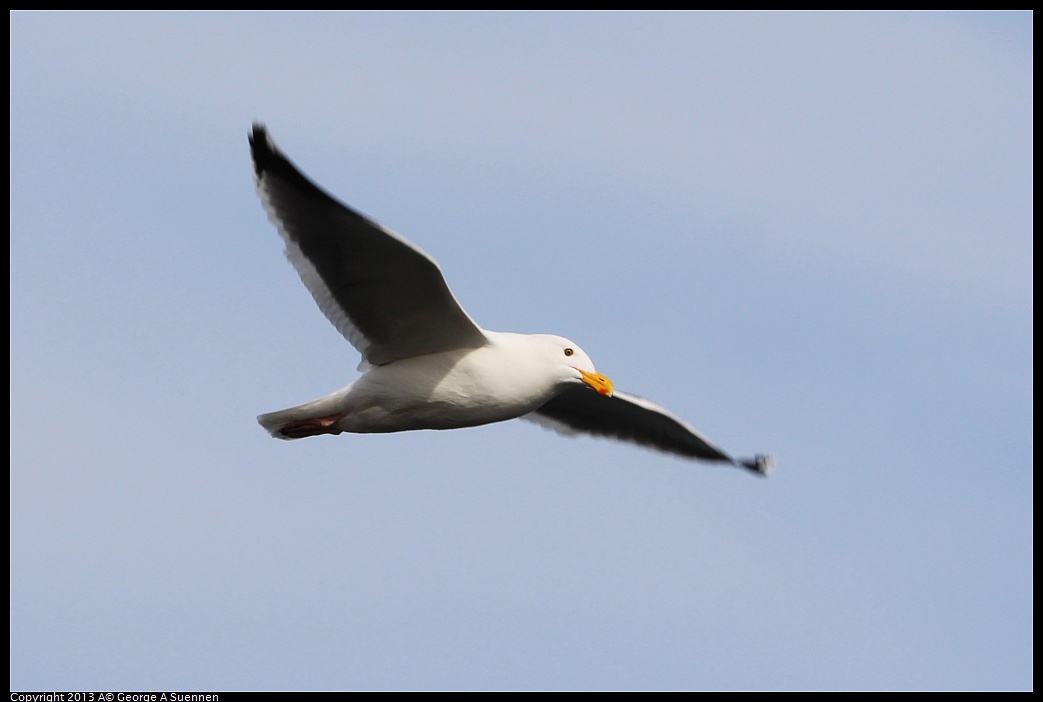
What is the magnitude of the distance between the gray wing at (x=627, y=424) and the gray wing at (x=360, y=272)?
2884 mm

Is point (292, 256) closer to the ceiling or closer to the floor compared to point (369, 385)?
closer to the ceiling

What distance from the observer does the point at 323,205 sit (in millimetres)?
12266

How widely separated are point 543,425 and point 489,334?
299 centimetres

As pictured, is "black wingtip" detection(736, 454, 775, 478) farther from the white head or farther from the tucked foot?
the tucked foot

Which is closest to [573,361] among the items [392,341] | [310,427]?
[392,341]

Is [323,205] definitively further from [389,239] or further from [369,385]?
[369,385]

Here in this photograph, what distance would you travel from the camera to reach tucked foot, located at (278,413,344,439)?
13.5 m

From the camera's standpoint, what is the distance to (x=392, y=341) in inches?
525

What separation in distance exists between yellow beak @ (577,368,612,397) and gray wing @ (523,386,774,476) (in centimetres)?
207

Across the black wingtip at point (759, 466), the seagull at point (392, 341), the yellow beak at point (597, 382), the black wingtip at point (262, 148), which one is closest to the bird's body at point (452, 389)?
the seagull at point (392, 341)

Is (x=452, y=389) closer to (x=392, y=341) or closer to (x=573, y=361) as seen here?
(x=392, y=341)

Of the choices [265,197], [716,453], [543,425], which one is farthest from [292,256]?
[716,453]

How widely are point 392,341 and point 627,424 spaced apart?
12.7 feet

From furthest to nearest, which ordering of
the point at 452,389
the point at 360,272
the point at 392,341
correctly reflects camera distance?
the point at 392,341 → the point at 452,389 → the point at 360,272
